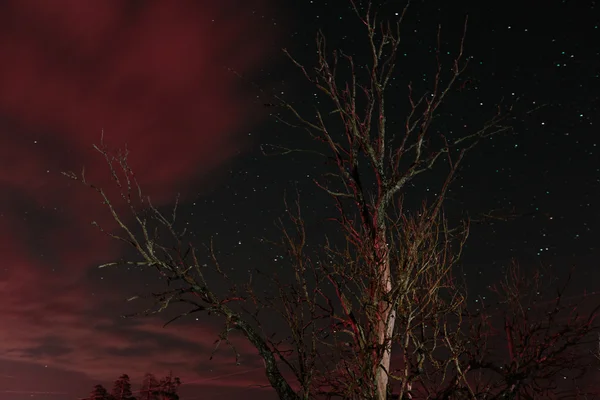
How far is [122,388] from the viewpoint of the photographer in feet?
164

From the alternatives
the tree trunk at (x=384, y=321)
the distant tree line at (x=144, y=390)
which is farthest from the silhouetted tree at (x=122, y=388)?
the tree trunk at (x=384, y=321)

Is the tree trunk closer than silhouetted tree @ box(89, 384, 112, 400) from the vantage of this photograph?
Yes

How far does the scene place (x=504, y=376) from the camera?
6195mm

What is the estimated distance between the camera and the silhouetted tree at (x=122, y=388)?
48688 mm

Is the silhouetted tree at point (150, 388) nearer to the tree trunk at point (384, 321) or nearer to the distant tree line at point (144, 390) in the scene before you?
the distant tree line at point (144, 390)

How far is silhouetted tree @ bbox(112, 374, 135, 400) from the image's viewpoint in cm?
4869

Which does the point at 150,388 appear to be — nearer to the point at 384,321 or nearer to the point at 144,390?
the point at 144,390

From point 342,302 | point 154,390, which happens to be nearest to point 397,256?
point 342,302

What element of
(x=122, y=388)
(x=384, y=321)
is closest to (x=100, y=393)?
(x=122, y=388)

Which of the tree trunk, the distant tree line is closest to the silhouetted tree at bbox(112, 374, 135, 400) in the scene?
the distant tree line

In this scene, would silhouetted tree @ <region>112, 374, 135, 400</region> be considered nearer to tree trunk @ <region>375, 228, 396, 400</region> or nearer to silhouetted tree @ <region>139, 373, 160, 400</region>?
silhouetted tree @ <region>139, 373, 160, 400</region>

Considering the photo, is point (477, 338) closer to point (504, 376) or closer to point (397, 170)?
point (504, 376)

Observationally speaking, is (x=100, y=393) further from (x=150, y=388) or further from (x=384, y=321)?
(x=384, y=321)

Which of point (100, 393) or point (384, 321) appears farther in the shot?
point (100, 393)
